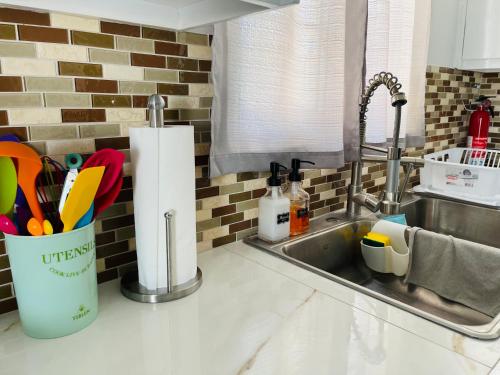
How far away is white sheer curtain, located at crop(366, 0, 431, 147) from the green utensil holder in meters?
1.12

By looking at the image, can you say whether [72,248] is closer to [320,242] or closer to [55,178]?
[55,178]

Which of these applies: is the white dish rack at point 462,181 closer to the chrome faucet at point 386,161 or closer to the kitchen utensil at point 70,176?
the chrome faucet at point 386,161

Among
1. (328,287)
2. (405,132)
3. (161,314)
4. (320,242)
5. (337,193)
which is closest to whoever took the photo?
(161,314)

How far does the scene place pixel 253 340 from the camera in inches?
27.2

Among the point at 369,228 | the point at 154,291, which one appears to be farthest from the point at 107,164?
the point at 369,228

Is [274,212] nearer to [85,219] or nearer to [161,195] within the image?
[161,195]

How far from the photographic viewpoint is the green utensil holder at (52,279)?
65 centimetres

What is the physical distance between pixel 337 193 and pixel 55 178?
1012 millimetres

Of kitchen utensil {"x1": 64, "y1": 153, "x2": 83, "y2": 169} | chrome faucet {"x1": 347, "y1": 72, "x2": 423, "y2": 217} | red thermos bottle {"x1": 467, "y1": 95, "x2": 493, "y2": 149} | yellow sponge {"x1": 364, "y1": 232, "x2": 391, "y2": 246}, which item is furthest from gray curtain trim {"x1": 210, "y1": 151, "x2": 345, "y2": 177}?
red thermos bottle {"x1": 467, "y1": 95, "x2": 493, "y2": 149}

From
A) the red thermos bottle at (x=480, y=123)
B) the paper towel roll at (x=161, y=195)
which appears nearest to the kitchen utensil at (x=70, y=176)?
the paper towel roll at (x=161, y=195)

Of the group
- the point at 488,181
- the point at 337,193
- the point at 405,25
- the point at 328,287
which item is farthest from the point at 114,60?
the point at 488,181

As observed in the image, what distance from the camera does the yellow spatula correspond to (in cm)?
65

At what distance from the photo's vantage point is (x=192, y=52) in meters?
0.97

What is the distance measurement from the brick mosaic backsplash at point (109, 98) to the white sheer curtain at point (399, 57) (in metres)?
A: 0.57
